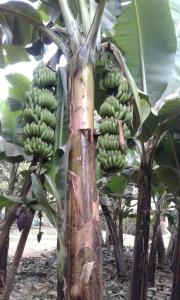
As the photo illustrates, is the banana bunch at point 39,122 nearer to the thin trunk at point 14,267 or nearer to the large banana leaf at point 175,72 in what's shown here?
the thin trunk at point 14,267

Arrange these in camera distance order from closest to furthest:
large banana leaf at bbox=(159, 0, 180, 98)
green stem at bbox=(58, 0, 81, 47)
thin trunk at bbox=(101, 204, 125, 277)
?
green stem at bbox=(58, 0, 81, 47) < large banana leaf at bbox=(159, 0, 180, 98) < thin trunk at bbox=(101, 204, 125, 277)

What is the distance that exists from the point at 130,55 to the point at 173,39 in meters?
0.25

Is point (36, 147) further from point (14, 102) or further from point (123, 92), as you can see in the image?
point (14, 102)

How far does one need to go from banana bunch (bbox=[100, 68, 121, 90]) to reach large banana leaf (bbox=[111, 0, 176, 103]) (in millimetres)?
554

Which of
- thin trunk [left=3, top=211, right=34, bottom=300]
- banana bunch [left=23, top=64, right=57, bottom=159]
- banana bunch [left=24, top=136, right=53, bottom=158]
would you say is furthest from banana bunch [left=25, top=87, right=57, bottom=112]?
thin trunk [left=3, top=211, right=34, bottom=300]

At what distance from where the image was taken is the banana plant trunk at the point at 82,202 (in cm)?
129

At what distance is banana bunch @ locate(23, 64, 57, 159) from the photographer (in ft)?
4.78

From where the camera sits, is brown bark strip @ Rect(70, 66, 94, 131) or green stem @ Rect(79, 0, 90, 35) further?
green stem @ Rect(79, 0, 90, 35)

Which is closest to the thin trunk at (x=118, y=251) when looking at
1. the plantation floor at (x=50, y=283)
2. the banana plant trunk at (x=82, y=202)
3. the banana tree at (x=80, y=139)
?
the plantation floor at (x=50, y=283)

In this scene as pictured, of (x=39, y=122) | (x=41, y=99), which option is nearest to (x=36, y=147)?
(x=39, y=122)

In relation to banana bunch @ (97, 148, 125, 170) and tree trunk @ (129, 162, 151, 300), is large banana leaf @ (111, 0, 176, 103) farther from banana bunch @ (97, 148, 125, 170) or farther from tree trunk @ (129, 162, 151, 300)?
banana bunch @ (97, 148, 125, 170)

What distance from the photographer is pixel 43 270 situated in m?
4.57

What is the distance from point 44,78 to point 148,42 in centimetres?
76

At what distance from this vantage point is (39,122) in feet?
4.81
